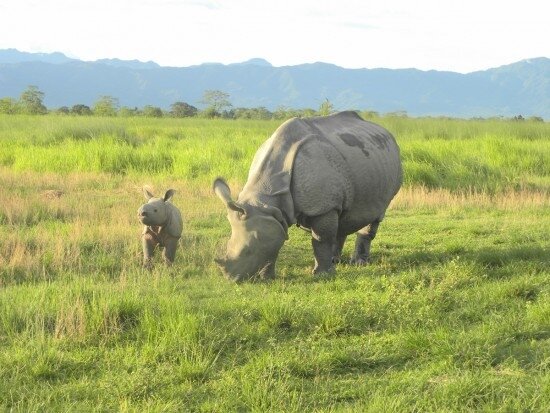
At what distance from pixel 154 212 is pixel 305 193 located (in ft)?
5.24

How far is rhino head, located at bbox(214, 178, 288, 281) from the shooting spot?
237 inches

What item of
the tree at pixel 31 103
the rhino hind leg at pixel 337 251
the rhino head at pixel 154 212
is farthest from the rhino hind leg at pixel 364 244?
the tree at pixel 31 103

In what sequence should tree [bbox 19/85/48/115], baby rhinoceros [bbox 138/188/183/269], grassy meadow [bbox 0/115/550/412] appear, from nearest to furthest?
grassy meadow [bbox 0/115/550/412], baby rhinoceros [bbox 138/188/183/269], tree [bbox 19/85/48/115]

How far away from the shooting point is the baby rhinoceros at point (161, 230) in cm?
683

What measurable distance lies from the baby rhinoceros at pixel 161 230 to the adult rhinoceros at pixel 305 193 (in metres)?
0.83

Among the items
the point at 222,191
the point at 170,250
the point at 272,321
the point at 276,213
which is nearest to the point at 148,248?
the point at 170,250

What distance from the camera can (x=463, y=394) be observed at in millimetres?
3893

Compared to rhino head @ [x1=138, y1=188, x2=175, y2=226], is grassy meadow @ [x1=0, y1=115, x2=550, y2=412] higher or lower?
lower

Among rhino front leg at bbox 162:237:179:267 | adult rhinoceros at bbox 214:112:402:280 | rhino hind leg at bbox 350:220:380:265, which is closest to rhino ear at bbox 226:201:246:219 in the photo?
adult rhinoceros at bbox 214:112:402:280

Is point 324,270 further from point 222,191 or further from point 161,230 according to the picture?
point 161,230

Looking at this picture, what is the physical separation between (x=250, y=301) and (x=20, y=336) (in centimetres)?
177

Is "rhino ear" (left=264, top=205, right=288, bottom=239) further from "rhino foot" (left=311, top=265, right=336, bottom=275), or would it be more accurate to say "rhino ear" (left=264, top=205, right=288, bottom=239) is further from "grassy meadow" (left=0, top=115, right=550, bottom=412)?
"rhino foot" (left=311, top=265, right=336, bottom=275)

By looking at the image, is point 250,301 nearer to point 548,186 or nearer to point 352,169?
point 352,169

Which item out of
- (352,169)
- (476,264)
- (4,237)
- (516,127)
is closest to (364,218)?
(352,169)
